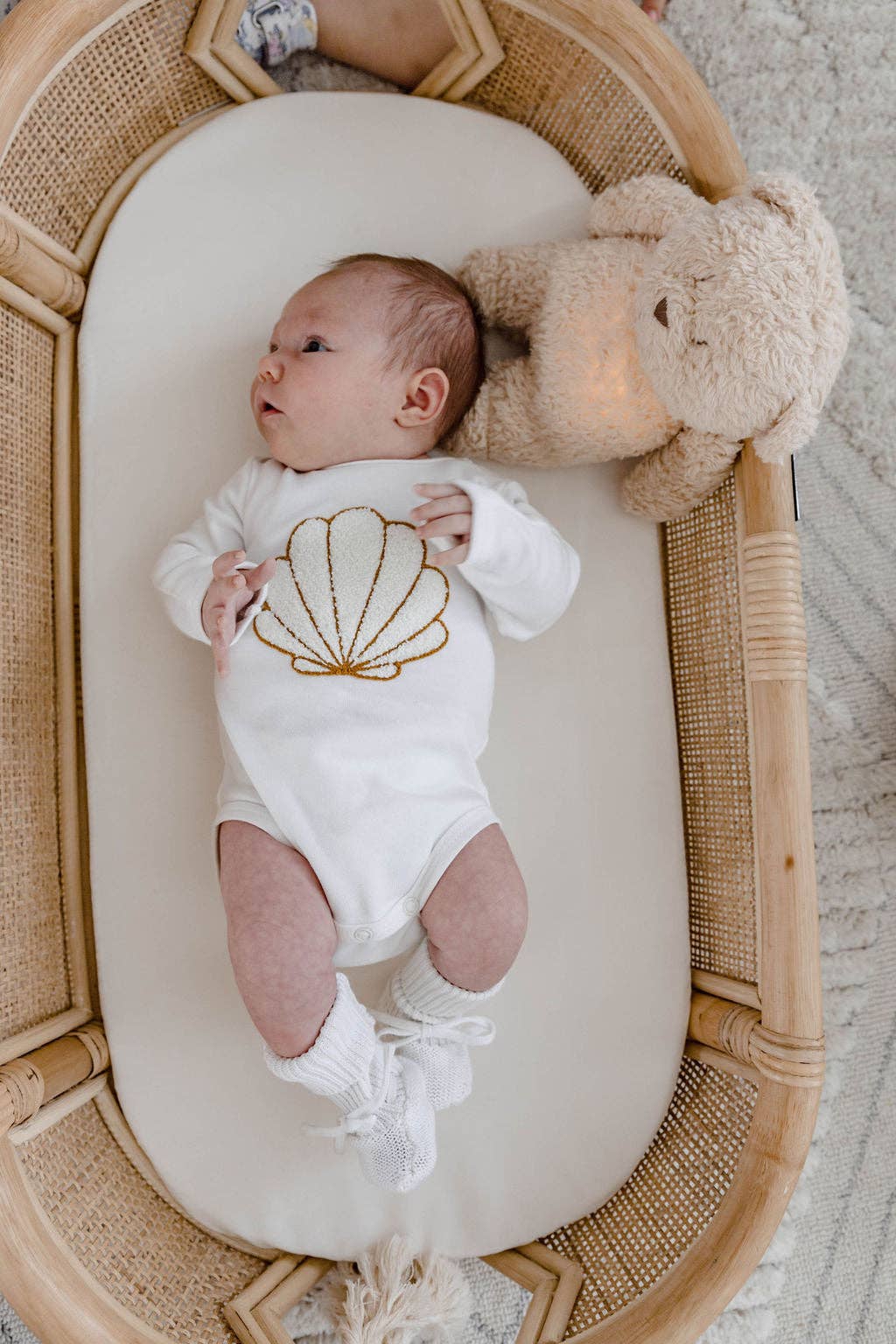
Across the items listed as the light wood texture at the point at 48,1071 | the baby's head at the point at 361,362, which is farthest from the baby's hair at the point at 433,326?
the light wood texture at the point at 48,1071

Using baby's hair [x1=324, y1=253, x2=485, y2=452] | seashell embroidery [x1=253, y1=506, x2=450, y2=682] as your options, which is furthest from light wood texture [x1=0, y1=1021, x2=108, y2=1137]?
baby's hair [x1=324, y1=253, x2=485, y2=452]

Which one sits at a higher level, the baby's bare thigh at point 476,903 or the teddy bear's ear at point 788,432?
the teddy bear's ear at point 788,432

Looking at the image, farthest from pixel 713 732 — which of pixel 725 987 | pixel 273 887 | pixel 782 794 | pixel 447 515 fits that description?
pixel 273 887

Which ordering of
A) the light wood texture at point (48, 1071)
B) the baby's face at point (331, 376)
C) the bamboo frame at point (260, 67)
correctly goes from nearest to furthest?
the light wood texture at point (48, 1071) < the baby's face at point (331, 376) < the bamboo frame at point (260, 67)

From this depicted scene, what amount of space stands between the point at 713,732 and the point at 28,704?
73 centimetres

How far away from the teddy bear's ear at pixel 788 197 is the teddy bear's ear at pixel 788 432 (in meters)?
0.16

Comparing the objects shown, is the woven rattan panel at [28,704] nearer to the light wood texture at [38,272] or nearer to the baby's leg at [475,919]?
the light wood texture at [38,272]

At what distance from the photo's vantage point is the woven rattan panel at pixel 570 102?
43.2 inches

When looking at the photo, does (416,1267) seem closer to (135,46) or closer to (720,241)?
(720,241)

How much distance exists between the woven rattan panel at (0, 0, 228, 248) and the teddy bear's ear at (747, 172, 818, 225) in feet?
2.16

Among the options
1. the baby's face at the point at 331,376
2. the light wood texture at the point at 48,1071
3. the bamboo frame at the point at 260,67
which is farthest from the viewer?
the bamboo frame at the point at 260,67

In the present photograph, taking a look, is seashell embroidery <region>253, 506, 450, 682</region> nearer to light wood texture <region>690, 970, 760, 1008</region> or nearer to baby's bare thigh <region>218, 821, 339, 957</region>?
baby's bare thigh <region>218, 821, 339, 957</region>

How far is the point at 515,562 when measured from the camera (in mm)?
969

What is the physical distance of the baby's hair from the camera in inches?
39.4
